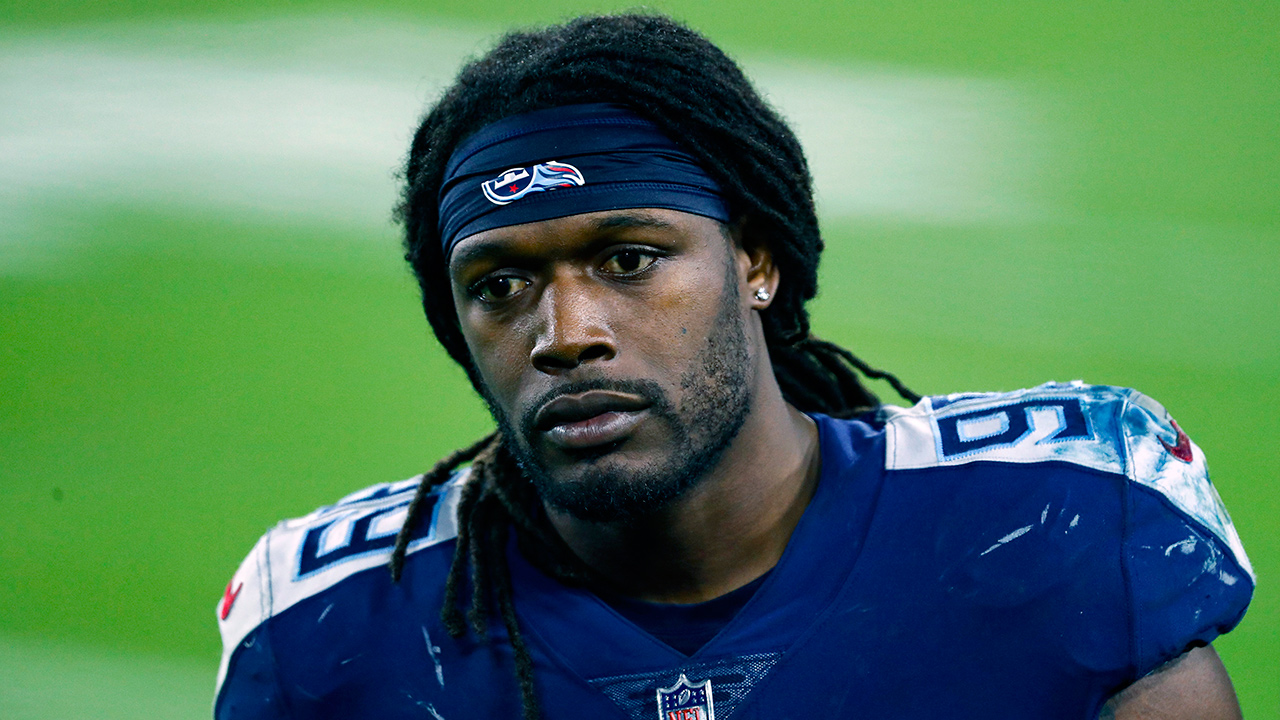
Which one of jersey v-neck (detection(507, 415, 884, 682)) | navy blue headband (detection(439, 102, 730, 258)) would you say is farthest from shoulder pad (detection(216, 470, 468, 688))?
navy blue headband (detection(439, 102, 730, 258))

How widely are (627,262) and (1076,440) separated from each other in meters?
0.57

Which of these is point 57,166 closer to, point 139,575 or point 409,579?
point 139,575

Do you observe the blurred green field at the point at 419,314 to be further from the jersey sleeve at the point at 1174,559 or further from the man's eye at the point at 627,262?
the man's eye at the point at 627,262

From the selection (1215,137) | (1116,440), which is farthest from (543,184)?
(1215,137)

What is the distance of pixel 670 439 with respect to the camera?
1.49 m

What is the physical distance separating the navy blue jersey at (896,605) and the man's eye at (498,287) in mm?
348

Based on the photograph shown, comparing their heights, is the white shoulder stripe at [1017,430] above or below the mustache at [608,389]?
below

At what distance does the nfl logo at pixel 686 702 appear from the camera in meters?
1.50

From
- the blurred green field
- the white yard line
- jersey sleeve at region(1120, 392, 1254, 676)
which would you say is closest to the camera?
jersey sleeve at region(1120, 392, 1254, 676)

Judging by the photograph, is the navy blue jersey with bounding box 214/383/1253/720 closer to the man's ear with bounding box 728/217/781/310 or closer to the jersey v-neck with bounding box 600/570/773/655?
the jersey v-neck with bounding box 600/570/773/655

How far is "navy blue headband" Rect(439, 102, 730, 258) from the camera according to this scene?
1.50m

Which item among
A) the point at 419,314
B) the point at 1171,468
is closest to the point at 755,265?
the point at 1171,468

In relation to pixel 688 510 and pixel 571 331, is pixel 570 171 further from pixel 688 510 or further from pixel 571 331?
pixel 688 510

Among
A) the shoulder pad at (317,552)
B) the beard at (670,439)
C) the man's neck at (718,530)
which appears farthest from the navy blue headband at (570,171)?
the shoulder pad at (317,552)
